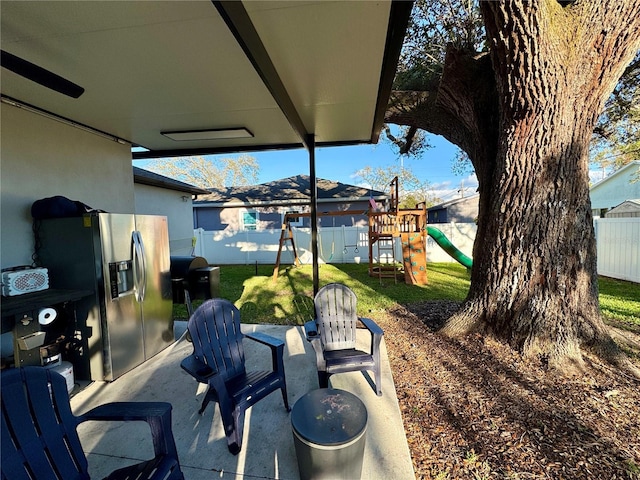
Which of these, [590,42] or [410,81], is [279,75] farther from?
[410,81]

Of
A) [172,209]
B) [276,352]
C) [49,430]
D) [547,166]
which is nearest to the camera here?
[49,430]

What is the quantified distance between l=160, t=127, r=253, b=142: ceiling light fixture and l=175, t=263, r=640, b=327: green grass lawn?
3.08 meters

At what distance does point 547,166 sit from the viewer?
10.4 ft

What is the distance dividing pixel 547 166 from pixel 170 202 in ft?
33.3

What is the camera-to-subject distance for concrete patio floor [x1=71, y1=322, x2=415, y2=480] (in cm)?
199

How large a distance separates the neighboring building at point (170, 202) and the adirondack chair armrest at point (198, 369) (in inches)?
285

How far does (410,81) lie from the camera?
5777mm

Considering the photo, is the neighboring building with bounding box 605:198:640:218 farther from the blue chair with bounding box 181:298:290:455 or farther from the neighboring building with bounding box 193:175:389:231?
the blue chair with bounding box 181:298:290:455

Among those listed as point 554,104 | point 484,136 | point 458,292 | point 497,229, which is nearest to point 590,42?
point 554,104

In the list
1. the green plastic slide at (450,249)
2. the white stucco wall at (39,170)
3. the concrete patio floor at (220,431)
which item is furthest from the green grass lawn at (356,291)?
the white stucco wall at (39,170)

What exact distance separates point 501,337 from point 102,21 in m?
4.78

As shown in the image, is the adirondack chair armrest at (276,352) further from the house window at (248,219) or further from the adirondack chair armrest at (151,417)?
the house window at (248,219)

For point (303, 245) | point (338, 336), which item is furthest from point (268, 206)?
point (338, 336)

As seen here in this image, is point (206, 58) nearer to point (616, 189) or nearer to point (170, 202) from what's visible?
point (170, 202)
